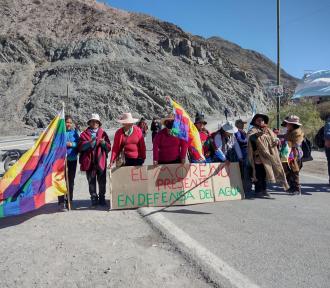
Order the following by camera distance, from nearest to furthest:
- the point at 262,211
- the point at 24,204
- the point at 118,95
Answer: the point at 24,204 → the point at 262,211 → the point at 118,95

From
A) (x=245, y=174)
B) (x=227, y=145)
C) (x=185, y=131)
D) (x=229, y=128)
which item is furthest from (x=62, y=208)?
(x=245, y=174)

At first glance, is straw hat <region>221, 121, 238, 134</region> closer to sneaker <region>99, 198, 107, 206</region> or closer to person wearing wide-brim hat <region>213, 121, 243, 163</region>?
person wearing wide-brim hat <region>213, 121, 243, 163</region>

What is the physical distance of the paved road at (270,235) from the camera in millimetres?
4004

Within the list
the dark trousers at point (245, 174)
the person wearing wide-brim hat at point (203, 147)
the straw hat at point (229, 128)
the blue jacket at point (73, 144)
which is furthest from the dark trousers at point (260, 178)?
the blue jacket at point (73, 144)

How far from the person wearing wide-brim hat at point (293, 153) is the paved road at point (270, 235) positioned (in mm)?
397

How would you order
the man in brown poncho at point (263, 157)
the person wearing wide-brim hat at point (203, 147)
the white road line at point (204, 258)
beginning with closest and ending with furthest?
the white road line at point (204, 258)
the person wearing wide-brim hat at point (203, 147)
the man in brown poncho at point (263, 157)

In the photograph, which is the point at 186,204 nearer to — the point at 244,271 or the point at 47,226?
the point at 47,226

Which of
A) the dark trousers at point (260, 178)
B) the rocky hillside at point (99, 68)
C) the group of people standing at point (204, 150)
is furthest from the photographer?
the rocky hillside at point (99, 68)

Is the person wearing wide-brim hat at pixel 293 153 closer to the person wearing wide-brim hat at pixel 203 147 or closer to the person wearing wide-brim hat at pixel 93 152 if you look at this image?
the person wearing wide-brim hat at pixel 203 147

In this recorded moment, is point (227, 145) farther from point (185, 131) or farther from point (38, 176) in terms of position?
point (38, 176)

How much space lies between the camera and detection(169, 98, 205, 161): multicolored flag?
7.10 metres

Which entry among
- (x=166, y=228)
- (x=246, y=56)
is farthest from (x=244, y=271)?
(x=246, y=56)

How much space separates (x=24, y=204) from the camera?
6.16 metres

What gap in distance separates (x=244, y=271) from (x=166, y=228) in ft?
5.78
